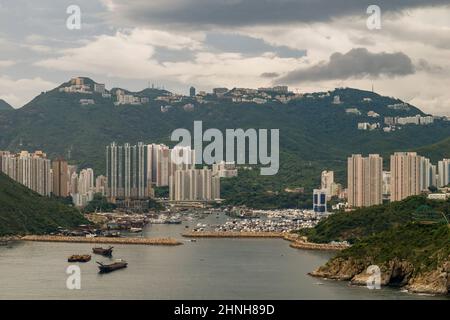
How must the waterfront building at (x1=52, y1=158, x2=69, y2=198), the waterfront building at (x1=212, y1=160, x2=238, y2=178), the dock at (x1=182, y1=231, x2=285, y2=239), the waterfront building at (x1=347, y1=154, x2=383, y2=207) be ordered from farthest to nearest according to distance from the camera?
the waterfront building at (x1=212, y1=160, x2=238, y2=178) < the waterfront building at (x1=52, y1=158, x2=69, y2=198) < the waterfront building at (x1=347, y1=154, x2=383, y2=207) < the dock at (x1=182, y1=231, x2=285, y2=239)

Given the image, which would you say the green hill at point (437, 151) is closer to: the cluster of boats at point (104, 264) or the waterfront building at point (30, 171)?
the waterfront building at point (30, 171)

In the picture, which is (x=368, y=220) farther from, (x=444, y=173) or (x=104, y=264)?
(x=444, y=173)

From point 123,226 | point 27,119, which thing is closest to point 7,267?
point 123,226

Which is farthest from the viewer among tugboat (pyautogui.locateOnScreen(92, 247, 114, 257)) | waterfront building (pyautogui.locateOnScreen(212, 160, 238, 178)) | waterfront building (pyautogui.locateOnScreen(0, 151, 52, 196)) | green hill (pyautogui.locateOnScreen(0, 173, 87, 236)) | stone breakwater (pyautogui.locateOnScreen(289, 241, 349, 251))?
waterfront building (pyautogui.locateOnScreen(212, 160, 238, 178))

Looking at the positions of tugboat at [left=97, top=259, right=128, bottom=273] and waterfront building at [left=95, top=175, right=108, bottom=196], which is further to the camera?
waterfront building at [left=95, top=175, right=108, bottom=196]

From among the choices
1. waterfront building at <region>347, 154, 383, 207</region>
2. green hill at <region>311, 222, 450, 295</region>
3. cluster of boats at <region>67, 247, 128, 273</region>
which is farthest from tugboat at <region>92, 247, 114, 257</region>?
waterfront building at <region>347, 154, 383, 207</region>
